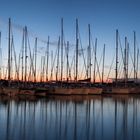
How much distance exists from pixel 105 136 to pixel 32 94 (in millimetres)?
34816

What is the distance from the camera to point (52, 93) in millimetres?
56906

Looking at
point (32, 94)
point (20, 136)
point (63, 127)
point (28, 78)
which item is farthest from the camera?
point (28, 78)

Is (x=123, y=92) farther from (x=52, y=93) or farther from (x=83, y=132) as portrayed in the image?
(x=83, y=132)

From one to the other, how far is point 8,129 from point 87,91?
40745mm

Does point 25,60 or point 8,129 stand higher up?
point 25,60

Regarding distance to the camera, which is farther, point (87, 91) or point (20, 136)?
point (87, 91)

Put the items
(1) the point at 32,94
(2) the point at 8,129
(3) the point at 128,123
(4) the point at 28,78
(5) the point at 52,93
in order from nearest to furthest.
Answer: (2) the point at 8,129, (3) the point at 128,123, (1) the point at 32,94, (5) the point at 52,93, (4) the point at 28,78

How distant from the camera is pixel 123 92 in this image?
6638cm

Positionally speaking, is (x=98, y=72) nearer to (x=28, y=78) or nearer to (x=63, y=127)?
(x=28, y=78)

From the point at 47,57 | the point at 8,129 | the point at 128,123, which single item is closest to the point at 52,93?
the point at 47,57

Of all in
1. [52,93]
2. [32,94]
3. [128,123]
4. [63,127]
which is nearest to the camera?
[63,127]

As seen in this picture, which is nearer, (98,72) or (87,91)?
(87,91)

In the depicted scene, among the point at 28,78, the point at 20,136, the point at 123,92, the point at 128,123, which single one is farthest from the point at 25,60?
the point at 20,136

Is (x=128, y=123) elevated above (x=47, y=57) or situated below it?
below
